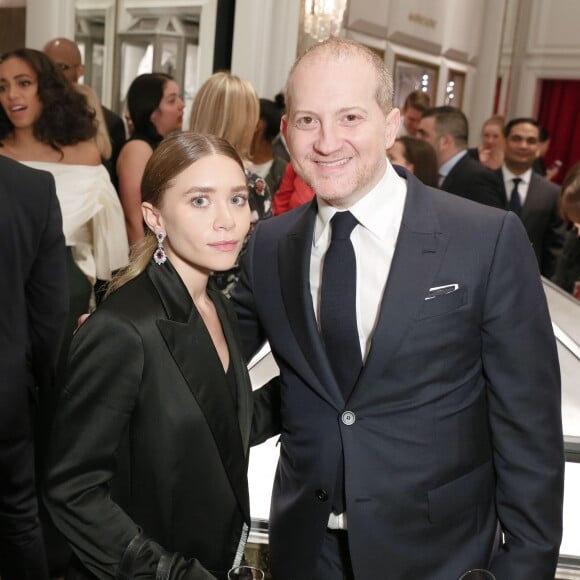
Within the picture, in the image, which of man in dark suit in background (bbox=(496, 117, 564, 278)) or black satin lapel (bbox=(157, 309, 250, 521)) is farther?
man in dark suit in background (bbox=(496, 117, 564, 278))

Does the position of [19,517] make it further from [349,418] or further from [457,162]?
[457,162]

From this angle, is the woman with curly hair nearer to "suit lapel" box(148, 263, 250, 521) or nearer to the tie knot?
"suit lapel" box(148, 263, 250, 521)

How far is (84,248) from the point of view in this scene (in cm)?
317

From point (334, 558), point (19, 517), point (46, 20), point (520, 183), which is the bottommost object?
point (19, 517)

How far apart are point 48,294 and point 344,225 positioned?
1157 millimetres

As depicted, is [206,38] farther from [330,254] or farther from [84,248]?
[330,254]

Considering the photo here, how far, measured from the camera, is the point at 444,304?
133 cm

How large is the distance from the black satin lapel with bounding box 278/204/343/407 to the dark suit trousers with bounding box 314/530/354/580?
0.95 feet

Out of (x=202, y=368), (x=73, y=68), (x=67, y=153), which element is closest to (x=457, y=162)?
(x=73, y=68)

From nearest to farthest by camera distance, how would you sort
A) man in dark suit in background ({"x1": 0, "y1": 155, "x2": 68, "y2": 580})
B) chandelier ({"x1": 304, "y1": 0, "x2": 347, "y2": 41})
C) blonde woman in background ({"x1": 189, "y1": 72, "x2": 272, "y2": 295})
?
man in dark suit in background ({"x1": 0, "y1": 155, "x2": 68, "y2": 580}), blonde woman in background ({"x1": 189, "y1": 72, "x2": 272, "y2": 295}), chandelier ({"x1": 304, "y1": 0, "x2": 347, "y2": 41})

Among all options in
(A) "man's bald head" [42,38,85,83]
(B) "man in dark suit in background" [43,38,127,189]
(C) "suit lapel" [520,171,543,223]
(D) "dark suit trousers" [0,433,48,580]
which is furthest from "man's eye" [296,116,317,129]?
(C) "suit lapel" [520,171,543,223]

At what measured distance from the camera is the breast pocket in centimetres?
133

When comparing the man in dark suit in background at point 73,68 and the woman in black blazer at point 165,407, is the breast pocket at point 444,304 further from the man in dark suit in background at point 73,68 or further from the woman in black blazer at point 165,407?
the man in dark suit in background at point 73,68

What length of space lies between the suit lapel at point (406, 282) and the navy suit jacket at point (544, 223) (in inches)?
151
